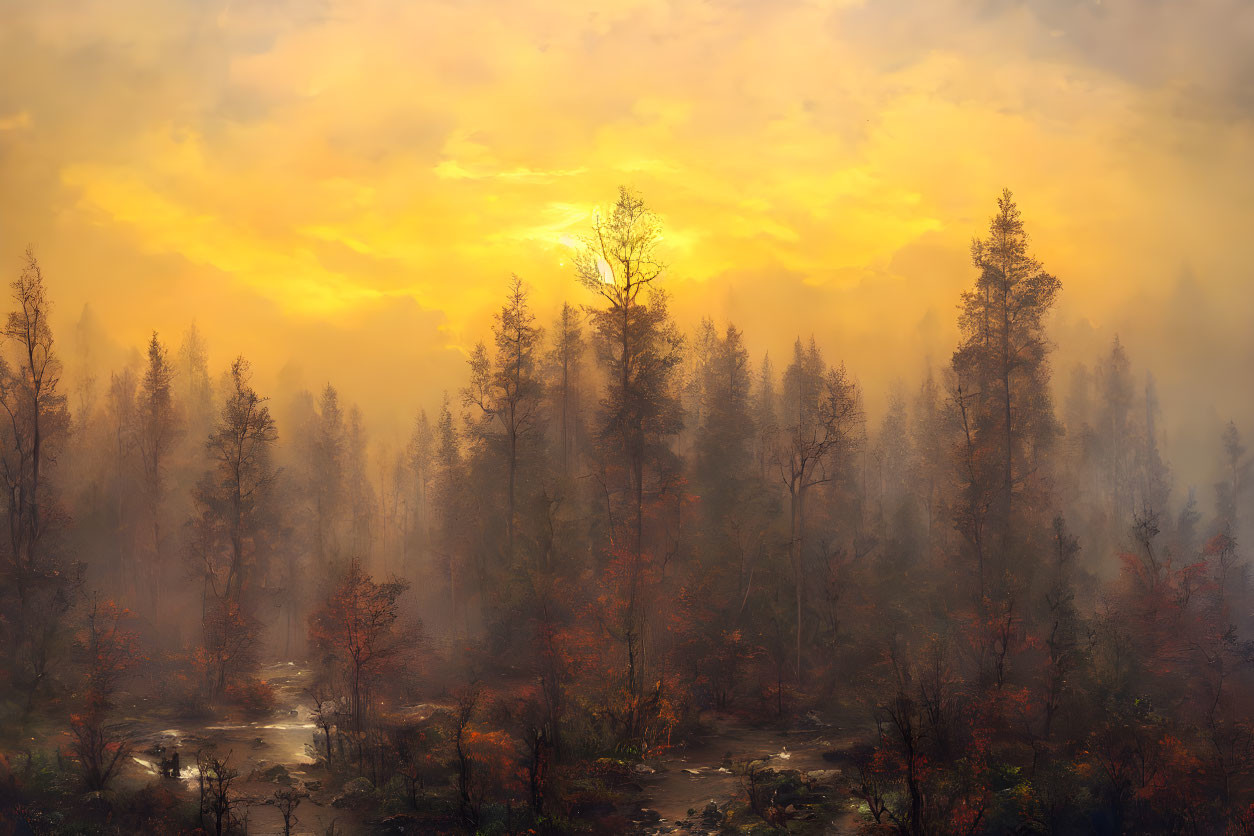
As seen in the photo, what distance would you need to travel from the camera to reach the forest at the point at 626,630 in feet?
64.4

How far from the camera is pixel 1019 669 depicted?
29.7 metres

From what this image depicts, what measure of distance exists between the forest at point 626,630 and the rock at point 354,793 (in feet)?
0.54

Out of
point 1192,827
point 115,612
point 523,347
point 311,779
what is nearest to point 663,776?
point 311,779

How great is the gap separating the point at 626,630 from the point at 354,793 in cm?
1085

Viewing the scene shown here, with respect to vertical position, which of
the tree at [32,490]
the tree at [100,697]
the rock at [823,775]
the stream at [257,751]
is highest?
the tree at [32,490]

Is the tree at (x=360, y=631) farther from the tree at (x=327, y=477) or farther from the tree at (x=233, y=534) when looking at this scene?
the tree at (x=327, y=477)

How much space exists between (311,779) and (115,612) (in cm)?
1801

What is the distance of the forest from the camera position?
19.6m

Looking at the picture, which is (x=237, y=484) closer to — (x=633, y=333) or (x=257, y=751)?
(x=257, y=751)

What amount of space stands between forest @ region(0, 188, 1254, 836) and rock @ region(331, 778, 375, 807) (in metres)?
0.16

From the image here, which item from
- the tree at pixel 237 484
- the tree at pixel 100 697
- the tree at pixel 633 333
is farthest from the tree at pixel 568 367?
the tree at pixel 100 697

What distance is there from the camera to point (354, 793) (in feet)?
71.8

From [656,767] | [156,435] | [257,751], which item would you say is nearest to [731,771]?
[656,767]

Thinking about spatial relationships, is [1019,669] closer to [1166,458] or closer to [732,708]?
[732,708]
